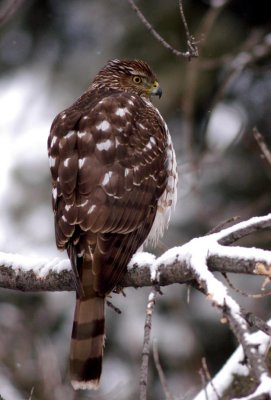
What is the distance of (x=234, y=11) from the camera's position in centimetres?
1086

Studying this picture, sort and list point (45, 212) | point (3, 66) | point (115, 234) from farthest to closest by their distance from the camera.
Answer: point (3, 66)
point (45, 212)
point (115, 234)

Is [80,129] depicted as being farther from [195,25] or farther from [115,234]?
[195,25]

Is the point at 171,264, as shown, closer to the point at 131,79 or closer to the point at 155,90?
the point at 155,90

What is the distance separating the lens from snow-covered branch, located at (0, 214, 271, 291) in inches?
138

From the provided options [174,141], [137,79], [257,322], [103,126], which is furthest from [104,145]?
[174,141]

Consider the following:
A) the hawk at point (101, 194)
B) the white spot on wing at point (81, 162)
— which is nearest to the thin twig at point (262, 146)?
the hawk at point (101, 194)

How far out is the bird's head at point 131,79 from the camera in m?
6.29

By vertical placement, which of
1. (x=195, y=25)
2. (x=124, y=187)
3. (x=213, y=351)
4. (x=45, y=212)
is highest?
(x=124, y=187)

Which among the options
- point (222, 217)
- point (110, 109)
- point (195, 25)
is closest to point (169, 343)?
point (222, 217)

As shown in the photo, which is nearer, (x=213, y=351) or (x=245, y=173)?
(x=213, y=351)

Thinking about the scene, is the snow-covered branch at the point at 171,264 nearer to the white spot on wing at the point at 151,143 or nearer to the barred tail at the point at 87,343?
the barred tail at the point at 87,343

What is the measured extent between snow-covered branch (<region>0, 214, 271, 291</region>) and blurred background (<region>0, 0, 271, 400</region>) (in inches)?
112

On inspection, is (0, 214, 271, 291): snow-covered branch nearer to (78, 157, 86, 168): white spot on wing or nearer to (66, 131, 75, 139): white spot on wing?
(78, 157, 86, 168): white spot on wing

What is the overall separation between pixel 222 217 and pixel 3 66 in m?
3.73
